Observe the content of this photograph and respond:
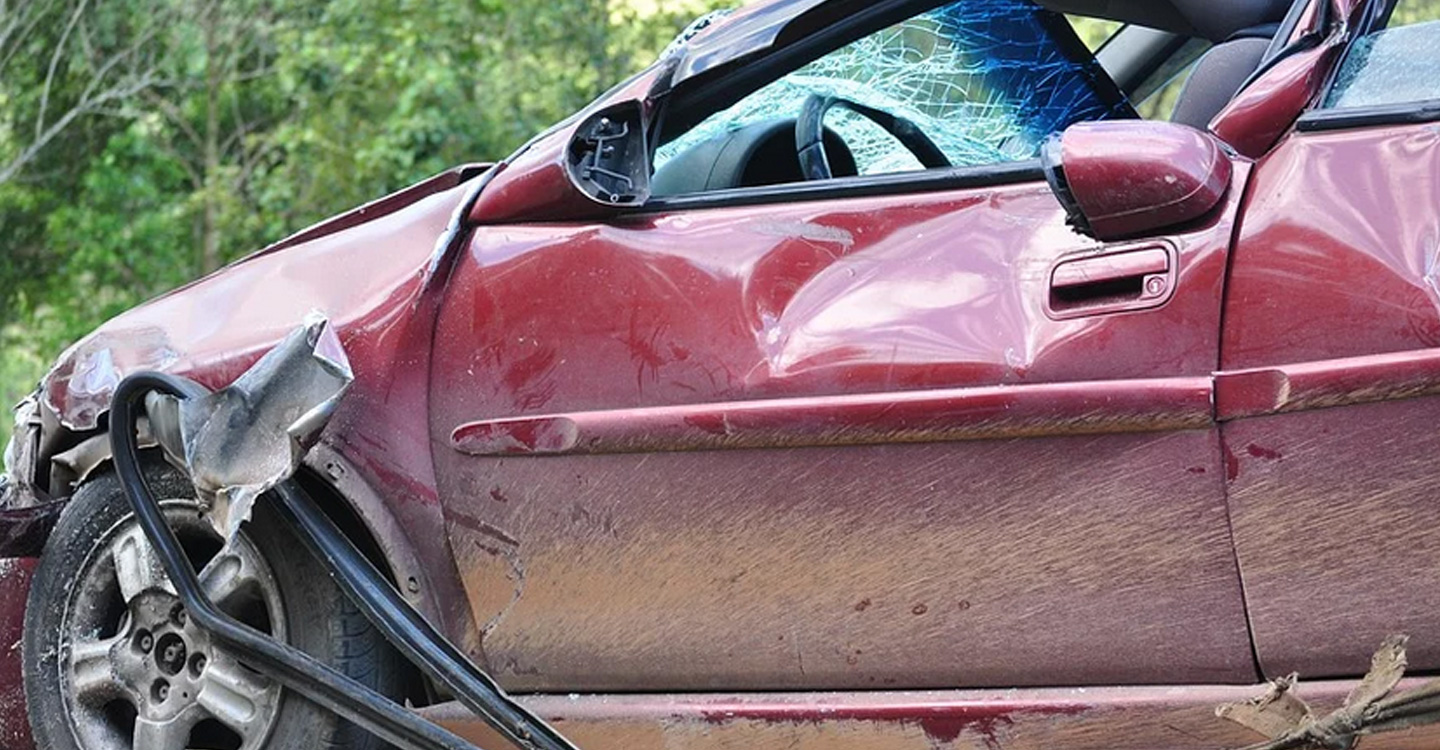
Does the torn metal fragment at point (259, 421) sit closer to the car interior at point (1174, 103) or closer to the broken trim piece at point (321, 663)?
the broken trim piece at point (321, 663)

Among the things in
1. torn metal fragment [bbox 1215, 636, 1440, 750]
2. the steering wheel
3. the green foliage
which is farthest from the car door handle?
the green foliage

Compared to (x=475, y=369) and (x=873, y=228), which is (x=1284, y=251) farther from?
(x=475, y=369)

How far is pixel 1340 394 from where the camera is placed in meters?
2.41

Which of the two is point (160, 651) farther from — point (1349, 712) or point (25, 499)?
point (1349, 712)

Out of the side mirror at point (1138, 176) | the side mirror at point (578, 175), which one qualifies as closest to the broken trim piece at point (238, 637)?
the side mirror at point (578, 175)

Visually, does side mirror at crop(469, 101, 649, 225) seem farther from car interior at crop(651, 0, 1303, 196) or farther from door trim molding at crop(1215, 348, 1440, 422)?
door trim molding at crop(1215, 348, 1440, 422)

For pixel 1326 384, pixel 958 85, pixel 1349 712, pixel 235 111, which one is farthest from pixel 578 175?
pixel 235 111

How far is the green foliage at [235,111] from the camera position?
1312 centimetres

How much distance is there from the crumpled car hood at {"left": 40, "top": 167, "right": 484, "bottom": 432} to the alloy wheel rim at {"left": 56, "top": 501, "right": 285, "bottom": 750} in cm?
29

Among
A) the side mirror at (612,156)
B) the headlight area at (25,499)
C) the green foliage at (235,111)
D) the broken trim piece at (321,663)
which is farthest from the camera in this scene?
the green foliage at (235,111)

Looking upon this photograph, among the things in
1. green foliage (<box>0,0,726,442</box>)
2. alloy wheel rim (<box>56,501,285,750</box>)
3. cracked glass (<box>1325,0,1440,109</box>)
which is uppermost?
cracked glass (<box>1325,0,1440,109</box>)

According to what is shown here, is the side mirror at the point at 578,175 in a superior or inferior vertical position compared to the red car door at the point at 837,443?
superior

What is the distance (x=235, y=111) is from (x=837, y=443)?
43.3 ft

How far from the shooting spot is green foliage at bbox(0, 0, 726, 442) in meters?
13.1
